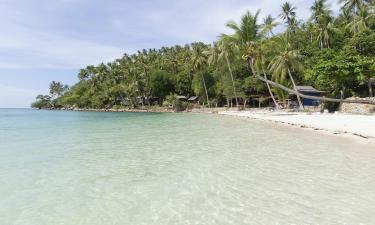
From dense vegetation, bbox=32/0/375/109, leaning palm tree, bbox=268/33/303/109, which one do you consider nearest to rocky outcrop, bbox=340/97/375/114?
dense vegetation, bbox=32/0/375/109

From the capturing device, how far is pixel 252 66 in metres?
11.4

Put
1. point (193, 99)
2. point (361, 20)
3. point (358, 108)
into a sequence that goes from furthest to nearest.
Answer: point (193, 99), point (361, 20), point (358, 108)

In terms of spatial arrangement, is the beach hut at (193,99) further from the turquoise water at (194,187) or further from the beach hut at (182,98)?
the turquoise water at (194,187)

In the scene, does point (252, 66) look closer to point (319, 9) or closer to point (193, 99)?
point (319, 9)

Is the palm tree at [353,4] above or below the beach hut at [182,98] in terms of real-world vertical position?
above

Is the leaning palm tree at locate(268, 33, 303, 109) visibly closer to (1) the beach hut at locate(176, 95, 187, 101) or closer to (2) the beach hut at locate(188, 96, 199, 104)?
(2) the beach hut at locate(188, 96, 199, 104)

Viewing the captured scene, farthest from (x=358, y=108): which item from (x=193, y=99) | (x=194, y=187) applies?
(x=193, y=99)

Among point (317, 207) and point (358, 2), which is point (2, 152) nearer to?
point (317, 207)

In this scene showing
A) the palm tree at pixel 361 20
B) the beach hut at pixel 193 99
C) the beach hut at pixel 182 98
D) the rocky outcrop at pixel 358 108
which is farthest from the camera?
the beach hut at pixel 193 99

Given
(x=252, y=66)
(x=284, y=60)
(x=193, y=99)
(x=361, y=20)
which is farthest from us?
(x=193, y=99)

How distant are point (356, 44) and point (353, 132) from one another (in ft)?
74.0

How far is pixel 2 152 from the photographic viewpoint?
42.3 feet

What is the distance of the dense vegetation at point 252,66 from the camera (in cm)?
2719

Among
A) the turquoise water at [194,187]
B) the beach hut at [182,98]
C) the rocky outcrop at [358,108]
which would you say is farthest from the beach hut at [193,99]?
the turquoise water at [194,187]
